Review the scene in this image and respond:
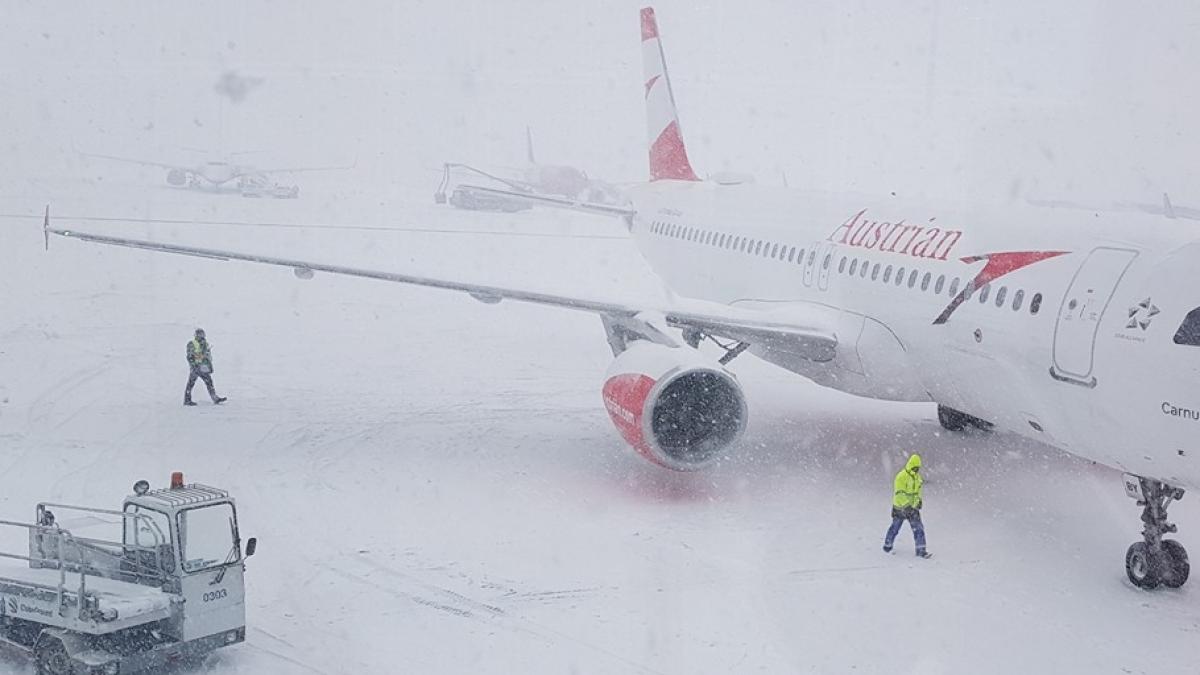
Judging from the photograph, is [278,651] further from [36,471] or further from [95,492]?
[36,471]

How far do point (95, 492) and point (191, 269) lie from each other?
21966mm

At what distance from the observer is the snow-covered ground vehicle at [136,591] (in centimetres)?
726

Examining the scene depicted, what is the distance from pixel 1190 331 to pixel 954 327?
2789 millimetres

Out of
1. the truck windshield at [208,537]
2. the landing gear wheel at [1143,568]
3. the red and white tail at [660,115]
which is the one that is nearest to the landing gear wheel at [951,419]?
the landing gear wheel at [1143,568]

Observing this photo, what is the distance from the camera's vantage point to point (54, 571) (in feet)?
27.1

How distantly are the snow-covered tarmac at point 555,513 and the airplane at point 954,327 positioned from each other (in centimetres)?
99

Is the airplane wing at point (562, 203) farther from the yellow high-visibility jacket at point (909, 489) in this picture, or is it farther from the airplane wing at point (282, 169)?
the airplane wing at point (282, 169)

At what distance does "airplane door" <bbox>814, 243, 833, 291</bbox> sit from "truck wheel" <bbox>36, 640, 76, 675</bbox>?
952cm

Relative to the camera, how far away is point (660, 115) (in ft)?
74.6

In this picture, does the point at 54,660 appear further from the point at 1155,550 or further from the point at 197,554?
the point at 1155,550

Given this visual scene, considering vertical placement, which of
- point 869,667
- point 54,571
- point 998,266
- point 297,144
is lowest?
point 869,667

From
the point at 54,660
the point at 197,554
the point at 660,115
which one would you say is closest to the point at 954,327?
the point at 197,554

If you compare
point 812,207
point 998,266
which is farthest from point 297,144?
point 998,266

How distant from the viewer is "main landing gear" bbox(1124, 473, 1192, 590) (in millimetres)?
9602
